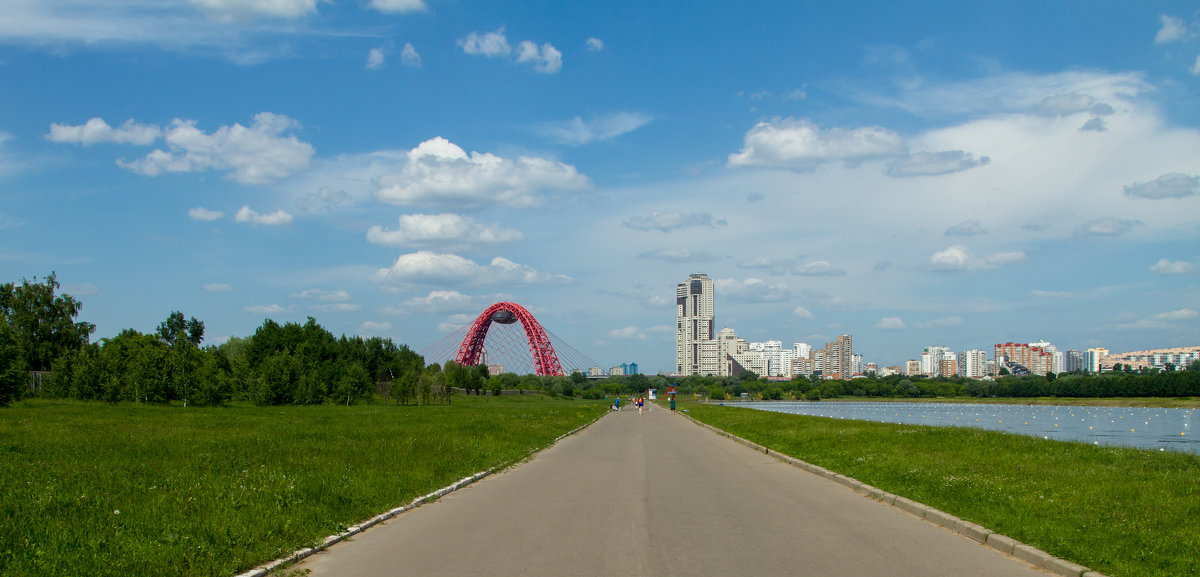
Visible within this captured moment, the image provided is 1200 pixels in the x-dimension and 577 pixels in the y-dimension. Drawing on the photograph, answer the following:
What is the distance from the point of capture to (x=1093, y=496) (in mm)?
11484

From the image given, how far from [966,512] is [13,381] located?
4509cm

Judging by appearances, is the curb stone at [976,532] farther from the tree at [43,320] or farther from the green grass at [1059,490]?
the tree at [43,320]

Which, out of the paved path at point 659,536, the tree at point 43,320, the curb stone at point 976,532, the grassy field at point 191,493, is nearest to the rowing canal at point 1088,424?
the curb stone at point 976,532

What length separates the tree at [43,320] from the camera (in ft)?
249

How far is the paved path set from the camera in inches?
326

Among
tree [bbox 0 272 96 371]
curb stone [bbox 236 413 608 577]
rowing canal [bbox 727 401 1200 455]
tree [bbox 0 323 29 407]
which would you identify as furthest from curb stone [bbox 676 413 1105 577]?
tree [bbox 0 272 96 371]

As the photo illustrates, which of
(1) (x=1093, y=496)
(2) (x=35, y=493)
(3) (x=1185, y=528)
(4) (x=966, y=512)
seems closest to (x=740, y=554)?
(4) (x=966, y=512)

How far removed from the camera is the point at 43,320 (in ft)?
261

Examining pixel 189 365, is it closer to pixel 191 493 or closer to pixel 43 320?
pixel 43 320

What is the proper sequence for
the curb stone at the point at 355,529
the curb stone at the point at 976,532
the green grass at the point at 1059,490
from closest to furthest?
the curb stone at the point at 355,529 → the curb stone at the point at 976,532 → the green grass at the point at 1059,490

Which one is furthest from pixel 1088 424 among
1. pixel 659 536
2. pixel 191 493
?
pixel 191 493

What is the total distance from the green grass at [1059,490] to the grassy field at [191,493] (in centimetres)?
836

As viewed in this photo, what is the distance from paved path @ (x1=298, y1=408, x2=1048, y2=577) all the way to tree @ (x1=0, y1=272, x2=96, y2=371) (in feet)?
250

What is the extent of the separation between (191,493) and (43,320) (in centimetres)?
8343
